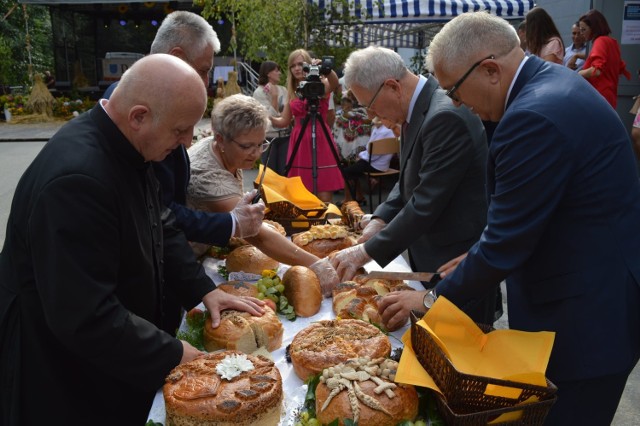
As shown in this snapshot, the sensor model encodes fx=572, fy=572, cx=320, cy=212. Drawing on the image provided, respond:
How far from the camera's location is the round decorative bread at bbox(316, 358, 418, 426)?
65.5 inches

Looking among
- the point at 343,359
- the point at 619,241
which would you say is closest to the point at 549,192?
the point at 619,241

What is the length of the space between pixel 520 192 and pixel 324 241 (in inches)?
64.5

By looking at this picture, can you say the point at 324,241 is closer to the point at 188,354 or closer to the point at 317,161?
the point at 188,354

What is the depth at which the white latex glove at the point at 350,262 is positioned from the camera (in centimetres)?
288

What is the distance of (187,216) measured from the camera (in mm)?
2787

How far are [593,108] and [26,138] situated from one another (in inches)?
643

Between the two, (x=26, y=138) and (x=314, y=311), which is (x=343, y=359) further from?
(x=26, y=138)

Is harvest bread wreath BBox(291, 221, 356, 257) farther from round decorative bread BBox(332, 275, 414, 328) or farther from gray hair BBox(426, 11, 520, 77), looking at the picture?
gray hair BBox(426, 11, 520, 77)

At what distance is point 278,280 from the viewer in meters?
2.75

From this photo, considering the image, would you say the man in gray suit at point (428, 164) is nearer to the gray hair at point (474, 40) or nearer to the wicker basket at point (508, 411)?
the gray hair at point (474, 40)

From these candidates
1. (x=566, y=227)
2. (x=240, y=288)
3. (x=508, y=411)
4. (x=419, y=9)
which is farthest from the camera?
(x=419, y=9)

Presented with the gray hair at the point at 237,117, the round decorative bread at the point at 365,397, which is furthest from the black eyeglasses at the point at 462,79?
the gray hair at the point at 237,117

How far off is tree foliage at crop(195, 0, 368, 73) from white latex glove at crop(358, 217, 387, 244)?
8002 mm

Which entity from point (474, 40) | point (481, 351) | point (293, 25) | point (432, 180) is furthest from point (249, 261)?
point (293, 25)
